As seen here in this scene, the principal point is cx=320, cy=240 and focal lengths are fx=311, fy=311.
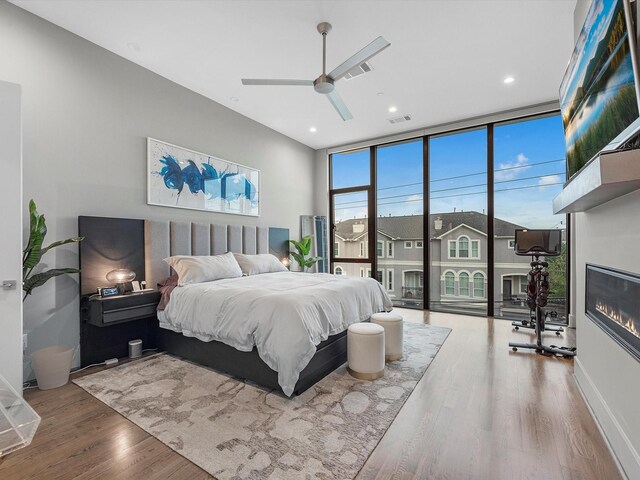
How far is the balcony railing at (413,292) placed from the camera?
18.8 ft

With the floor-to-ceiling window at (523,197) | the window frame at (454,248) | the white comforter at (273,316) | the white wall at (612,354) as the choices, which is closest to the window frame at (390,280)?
the window frame at (454,248)

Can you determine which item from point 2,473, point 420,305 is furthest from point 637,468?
point 420,305

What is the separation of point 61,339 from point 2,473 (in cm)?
158

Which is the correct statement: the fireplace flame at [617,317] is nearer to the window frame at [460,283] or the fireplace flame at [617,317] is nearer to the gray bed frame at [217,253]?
the gray bed frame at [217,253]

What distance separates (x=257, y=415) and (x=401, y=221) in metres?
4.62

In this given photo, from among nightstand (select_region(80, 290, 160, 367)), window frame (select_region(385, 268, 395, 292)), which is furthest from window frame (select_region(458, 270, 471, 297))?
nightstand (select_region(80, 290, 160, 367))

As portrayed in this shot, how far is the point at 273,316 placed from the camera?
246 cm

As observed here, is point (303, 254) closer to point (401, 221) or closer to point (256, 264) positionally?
point (256, 264)

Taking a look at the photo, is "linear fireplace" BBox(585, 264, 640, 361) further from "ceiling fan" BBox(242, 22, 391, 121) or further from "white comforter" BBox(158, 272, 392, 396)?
"ceiling fan" BBox(242, 22, 391, 121)

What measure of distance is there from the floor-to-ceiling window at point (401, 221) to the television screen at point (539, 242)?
2153 mm

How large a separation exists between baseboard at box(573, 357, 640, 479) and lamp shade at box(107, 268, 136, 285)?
4057 millimetres

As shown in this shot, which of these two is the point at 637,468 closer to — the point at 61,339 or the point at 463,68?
the point at 463,68

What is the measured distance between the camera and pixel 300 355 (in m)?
2.33

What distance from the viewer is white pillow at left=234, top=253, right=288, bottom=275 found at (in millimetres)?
4385
